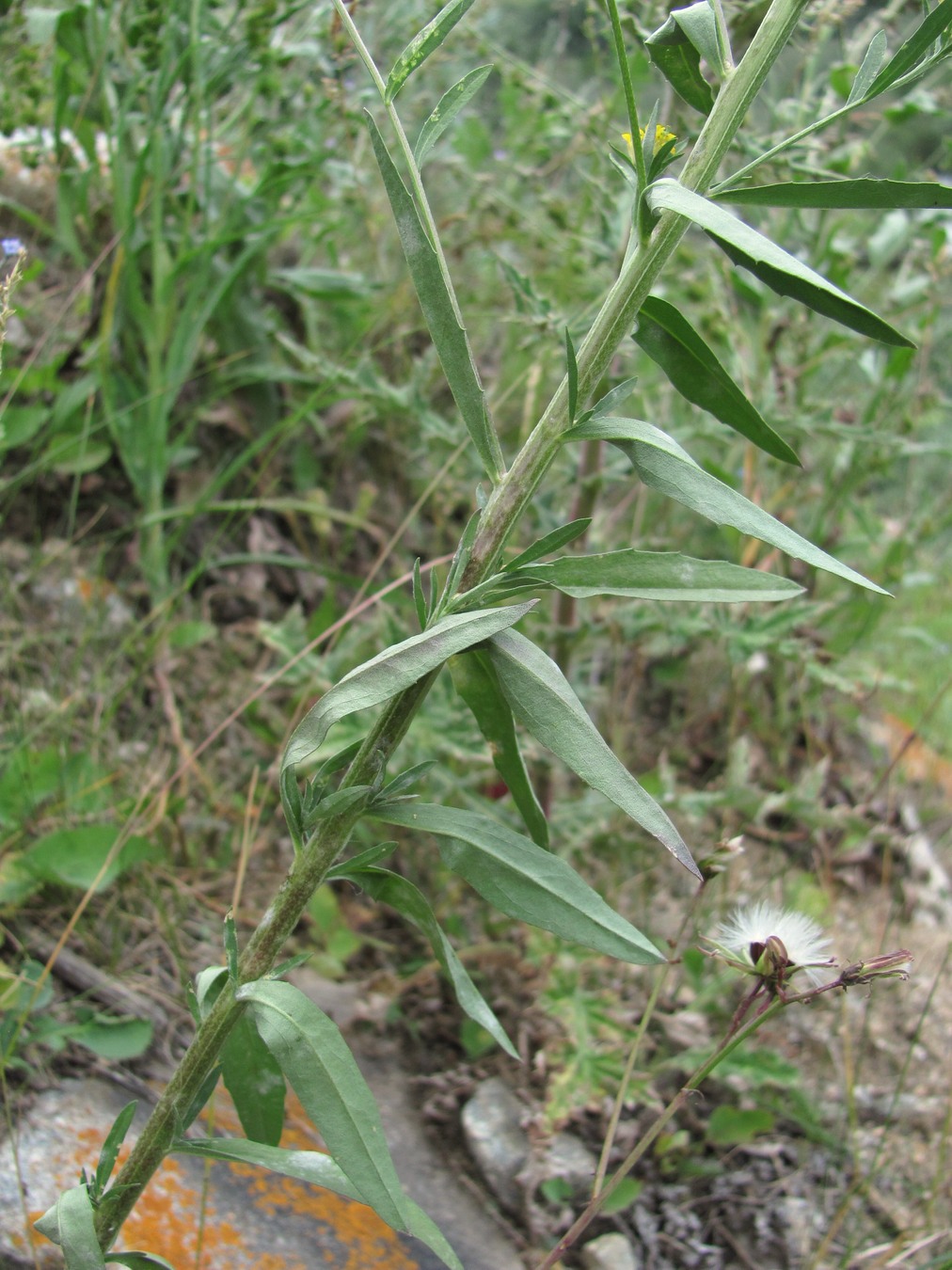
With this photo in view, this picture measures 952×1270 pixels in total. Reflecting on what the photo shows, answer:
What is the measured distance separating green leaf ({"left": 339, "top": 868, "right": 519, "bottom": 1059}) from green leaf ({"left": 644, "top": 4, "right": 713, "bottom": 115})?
0.74 metres

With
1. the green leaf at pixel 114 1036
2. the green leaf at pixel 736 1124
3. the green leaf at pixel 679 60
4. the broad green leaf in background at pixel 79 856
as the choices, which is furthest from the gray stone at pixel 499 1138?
the green leaf at pixel 679 60

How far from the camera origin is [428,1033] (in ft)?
5.87

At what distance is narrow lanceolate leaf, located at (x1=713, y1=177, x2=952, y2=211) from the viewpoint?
795mm

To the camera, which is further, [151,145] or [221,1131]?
[151,145]

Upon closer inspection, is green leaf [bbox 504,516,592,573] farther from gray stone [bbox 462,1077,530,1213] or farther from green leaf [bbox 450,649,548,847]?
gray stone [bbox 462,1077,530,1213]

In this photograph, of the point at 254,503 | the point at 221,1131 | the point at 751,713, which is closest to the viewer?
the point at 221,1131

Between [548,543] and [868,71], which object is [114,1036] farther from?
[868,71]

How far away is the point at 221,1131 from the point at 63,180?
1.83 m

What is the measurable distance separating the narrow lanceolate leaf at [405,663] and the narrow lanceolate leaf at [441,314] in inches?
7.2

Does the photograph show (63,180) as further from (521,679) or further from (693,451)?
(521,679)

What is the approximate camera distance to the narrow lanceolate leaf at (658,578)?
843 mm

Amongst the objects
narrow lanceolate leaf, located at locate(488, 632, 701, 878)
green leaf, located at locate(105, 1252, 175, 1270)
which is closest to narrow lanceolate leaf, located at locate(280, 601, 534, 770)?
narrow lanceolate leaf, located at locate(488, 632, 701, 878)

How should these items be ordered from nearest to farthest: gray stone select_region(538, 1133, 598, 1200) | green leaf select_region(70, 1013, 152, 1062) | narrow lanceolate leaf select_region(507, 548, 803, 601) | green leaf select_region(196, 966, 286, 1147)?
Answer: narrow lanceolate leaf select_region(507, 548, 803, 601), green leaf select_region(196, 966, 286, 1147), green leaf select_region(70, 1013, 152, 1062), gray stone select_region(538, 1133, 598, 1200)

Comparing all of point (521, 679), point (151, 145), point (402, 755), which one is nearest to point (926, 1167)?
point (402, 755)
